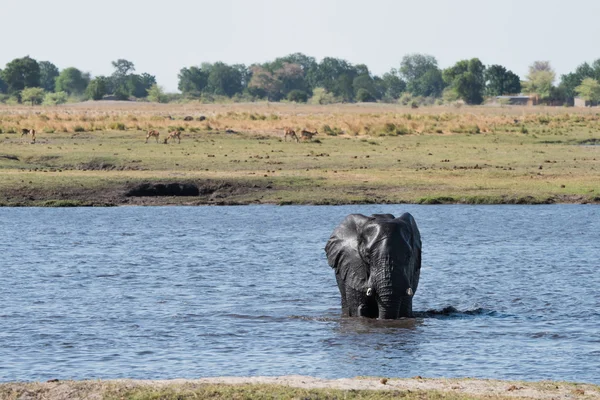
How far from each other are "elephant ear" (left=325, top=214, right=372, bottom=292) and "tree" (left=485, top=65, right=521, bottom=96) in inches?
6067

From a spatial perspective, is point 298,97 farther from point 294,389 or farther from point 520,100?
point 294,389

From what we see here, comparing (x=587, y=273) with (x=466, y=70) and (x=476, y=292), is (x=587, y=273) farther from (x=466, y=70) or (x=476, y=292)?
(x=466, y=70)

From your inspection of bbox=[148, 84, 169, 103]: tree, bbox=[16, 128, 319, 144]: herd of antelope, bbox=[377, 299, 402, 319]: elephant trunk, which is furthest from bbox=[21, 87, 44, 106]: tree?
bbox=[377, 299, 402, 319]: elephant trunk

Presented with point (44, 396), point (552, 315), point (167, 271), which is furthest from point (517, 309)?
point (44, 396)

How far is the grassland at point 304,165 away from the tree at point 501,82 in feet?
369

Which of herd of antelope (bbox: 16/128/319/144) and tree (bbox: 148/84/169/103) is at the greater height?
tree (bbox: 148/84/169/103)

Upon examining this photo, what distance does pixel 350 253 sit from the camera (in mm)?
18703

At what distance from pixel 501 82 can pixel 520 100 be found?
14938mm

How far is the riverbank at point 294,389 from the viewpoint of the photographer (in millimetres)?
12242

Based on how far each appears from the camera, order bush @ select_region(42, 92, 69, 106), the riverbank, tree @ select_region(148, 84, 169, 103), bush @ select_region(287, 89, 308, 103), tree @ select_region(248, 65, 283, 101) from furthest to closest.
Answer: tree @ select_region(248, 65, 283, 101) → bush @ select_region(287, 89, 308, 103) → tree @ select_region(148, 84, 169, 103) → bush @ select_region(42, 92, 69, 106) → the riverbank

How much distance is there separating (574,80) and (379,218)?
181360mm

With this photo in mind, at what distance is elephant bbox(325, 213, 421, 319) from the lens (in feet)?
58.6

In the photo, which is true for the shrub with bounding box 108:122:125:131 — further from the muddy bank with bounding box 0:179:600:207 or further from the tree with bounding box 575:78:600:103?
the tree with bounding box 575:78:600:103

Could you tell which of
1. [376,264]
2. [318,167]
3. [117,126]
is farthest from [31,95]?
[376,264]
